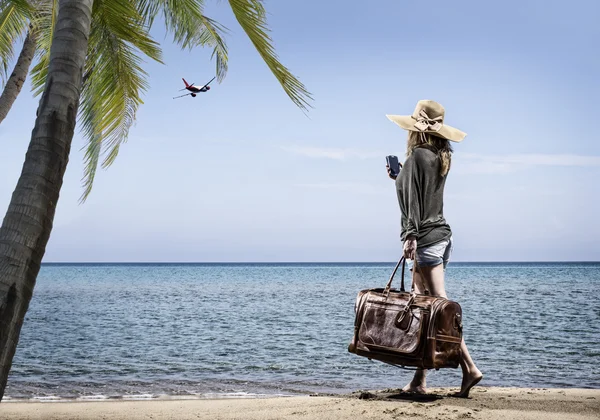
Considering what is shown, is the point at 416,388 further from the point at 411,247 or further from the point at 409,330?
the point at 411,247

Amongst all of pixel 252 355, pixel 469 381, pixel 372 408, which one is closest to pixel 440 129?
pixel 469 381

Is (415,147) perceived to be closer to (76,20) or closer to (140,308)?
(76,20)

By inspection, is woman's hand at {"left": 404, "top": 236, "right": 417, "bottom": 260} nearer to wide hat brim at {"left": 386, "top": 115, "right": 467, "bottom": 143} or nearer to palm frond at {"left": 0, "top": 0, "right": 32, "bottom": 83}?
wide hat brim at {"left": 386, "top": 115, "right": 467, "bottom": 143}

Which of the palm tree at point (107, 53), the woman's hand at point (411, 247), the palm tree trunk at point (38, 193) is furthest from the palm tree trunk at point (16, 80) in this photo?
the woman's hand at point (411, 247)

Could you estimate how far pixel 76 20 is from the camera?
16.7ft

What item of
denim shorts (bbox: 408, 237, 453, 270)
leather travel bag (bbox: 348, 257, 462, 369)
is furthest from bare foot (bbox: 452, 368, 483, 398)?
denim shorts (bbox: 408, 237, 453, 270)

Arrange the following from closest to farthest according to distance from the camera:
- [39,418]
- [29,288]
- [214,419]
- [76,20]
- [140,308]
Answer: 1. [29,288]
2. [76,20]
3. [214,419]
4. [39,418]
5. [140,308]

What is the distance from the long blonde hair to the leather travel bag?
43.7 inches

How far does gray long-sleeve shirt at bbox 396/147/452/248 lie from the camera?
525 cm

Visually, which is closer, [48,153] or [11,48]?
[48,153]

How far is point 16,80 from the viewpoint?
1044 centimetres

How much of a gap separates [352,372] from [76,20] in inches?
328

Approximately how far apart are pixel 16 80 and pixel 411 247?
7919mm

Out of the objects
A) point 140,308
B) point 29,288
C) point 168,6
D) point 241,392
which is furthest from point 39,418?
point 140,308
